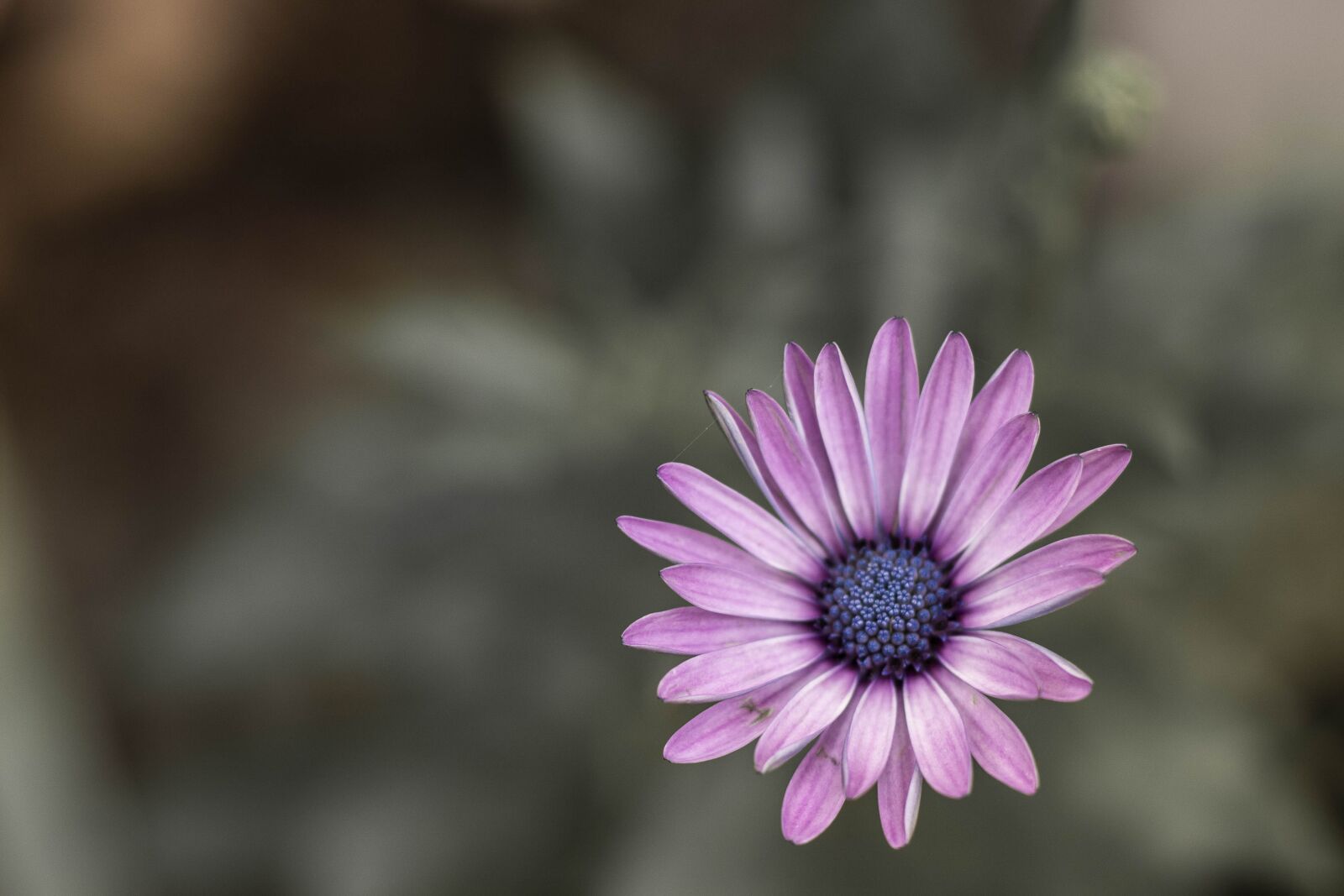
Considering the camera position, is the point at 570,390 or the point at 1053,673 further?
the point at 570,390

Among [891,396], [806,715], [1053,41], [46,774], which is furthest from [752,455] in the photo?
[46,774]

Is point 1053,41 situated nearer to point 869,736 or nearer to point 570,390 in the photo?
point 869,736

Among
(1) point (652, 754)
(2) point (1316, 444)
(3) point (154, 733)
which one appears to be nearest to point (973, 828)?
(1) point (652, 754)

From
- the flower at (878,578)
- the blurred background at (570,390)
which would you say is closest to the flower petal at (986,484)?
the flower at (878,578)

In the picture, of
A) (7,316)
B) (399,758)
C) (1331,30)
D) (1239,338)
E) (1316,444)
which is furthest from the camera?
(7,316)

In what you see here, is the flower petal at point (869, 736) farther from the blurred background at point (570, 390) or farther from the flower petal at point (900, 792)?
the blurred background at point (570, 390)

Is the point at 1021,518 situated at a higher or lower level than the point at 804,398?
lower

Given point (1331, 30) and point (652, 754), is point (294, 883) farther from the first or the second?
point (1331, 30)
